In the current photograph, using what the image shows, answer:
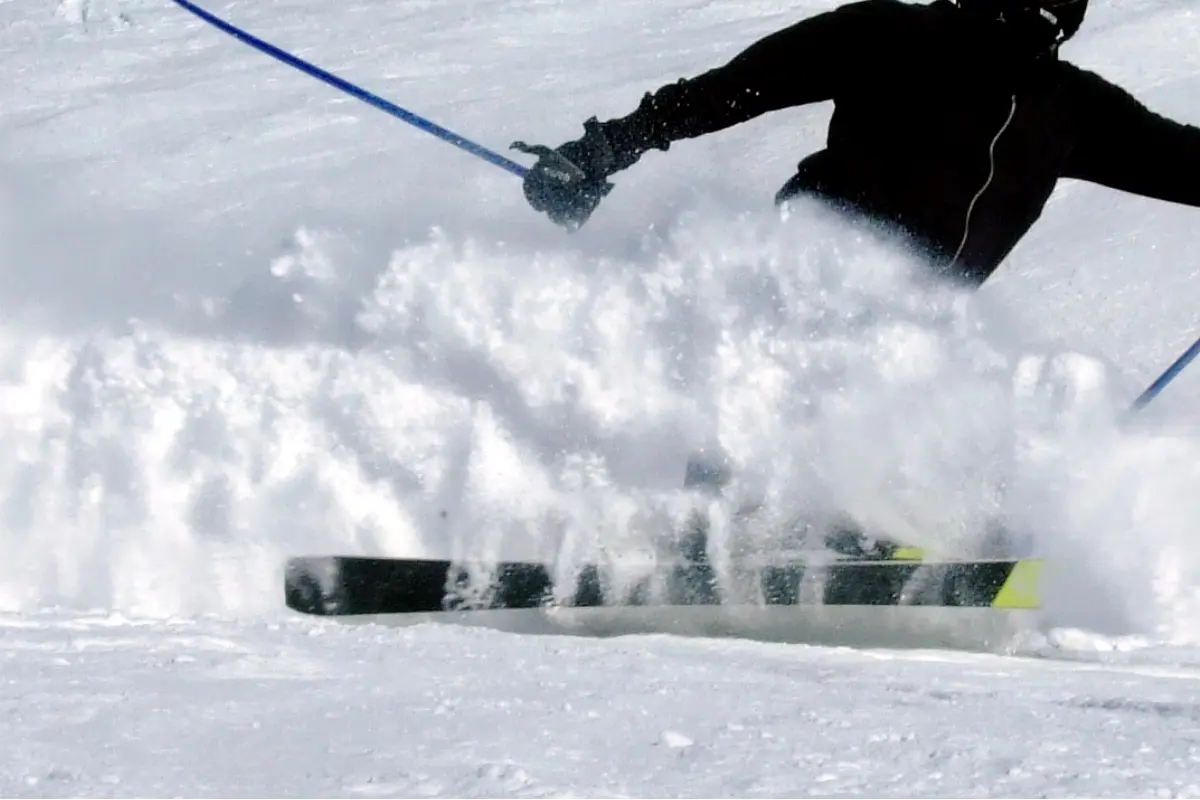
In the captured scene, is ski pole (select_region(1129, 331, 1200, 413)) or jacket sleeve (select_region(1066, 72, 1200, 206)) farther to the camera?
ski pole (select_region(1129, 331, 1200, 413))

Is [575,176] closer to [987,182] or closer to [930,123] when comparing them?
[930,123]

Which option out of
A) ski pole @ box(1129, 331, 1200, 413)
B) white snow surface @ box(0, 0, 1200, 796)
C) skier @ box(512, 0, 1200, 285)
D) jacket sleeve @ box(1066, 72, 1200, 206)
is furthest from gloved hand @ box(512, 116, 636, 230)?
ski pole @ box(1129, 331, 1200, 413)

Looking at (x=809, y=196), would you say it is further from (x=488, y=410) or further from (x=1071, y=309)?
(x=1071, y=309)

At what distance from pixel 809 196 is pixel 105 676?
2.16m

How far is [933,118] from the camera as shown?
12.6ft

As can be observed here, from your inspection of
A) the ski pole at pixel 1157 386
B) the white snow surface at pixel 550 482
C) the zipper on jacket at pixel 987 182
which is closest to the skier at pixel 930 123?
the zipper on jacket at pixel 987 182

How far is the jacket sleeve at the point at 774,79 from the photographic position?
3.83m

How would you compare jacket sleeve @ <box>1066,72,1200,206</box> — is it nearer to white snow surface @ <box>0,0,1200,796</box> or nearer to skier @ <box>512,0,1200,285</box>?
skier @ <box>512,0,1200,285</box>

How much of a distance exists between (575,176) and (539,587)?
0.96 m

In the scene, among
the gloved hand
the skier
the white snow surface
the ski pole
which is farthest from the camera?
the ski pole

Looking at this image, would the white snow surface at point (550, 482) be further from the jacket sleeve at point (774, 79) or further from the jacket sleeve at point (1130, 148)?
the jacket sleeve at point (1130, 148)

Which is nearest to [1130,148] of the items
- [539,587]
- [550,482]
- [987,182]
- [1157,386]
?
[987,182]

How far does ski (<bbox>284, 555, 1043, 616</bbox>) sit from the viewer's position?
12.6 ft

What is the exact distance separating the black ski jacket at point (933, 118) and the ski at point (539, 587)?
0.79 m
